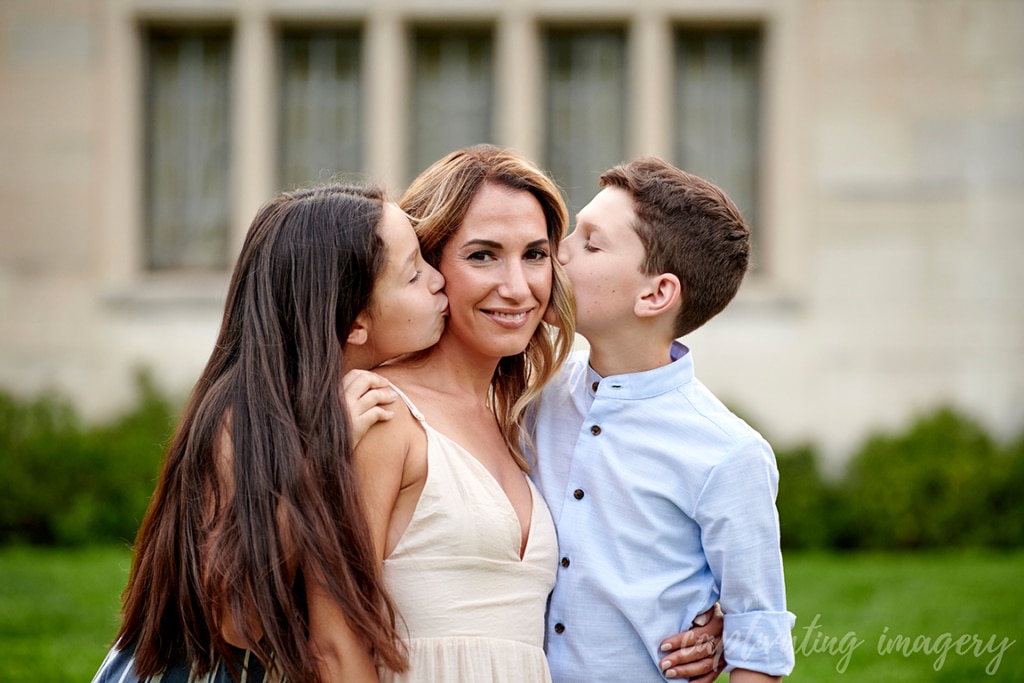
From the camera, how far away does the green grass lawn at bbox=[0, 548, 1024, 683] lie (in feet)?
18.9

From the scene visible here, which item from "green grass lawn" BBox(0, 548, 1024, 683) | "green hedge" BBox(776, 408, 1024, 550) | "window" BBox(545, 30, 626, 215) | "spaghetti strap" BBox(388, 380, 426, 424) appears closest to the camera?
"spaghetti strap" BBox(388, 380, 426, 424)

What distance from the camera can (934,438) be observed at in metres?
10.1

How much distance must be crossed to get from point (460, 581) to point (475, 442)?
0.40 m

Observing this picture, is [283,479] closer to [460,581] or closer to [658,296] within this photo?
[460,581]

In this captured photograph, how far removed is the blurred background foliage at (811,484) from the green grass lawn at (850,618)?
99cm

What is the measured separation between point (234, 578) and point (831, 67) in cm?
918

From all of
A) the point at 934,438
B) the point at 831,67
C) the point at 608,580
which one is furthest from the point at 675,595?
the point at 831,67

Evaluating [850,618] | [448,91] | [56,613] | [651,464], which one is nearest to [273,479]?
[651,464]

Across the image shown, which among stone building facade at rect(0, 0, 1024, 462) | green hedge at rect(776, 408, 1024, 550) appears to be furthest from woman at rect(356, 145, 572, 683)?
stone building facade at rect(0, 0, 1024, 462)

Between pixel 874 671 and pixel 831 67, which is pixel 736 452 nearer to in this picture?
pixel 874 671

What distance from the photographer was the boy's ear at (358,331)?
291 cm

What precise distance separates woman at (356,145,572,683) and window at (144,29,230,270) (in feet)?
27.3

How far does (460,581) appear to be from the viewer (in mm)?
2834

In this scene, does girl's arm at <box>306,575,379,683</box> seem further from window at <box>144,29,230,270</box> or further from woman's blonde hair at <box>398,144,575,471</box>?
window at <box>144,29,230,270</box>
